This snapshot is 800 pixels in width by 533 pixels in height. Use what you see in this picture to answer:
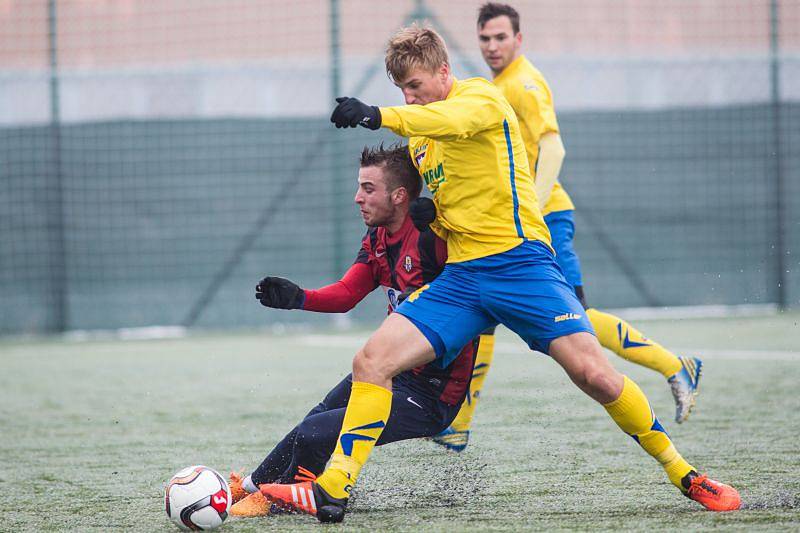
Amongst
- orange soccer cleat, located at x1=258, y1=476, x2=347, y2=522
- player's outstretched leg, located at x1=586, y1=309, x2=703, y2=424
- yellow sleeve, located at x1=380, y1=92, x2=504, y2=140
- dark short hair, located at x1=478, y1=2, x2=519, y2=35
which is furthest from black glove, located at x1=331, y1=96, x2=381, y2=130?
dark short hair, located at x1=478, y1=2, x2=519, y2=35

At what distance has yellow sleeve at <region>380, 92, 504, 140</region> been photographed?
11.9ft

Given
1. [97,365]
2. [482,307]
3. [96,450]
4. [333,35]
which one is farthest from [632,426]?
[333,35]

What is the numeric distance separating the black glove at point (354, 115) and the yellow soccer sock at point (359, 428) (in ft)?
3.11

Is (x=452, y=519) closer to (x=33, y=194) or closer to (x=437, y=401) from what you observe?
(x=437, y=401)

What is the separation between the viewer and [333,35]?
1270 cm

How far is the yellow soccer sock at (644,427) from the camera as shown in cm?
401

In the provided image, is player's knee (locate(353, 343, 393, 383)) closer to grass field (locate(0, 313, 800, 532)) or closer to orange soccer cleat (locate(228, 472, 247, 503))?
grass field (locate(0, 313, 800, 532))

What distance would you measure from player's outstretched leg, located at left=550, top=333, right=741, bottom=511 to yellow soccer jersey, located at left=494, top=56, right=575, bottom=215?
186 cm

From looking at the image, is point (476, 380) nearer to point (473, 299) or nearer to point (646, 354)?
point (646, 354)

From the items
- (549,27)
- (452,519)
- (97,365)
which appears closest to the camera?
(452,519)

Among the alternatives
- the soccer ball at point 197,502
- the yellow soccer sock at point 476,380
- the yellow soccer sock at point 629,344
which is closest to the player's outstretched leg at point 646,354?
the yellow soccer sock at point 629,344

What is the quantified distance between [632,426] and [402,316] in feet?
2.98

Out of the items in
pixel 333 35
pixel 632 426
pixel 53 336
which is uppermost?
pixel 333 35

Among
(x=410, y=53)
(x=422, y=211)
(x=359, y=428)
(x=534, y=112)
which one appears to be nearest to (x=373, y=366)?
(x=359, y=428)
